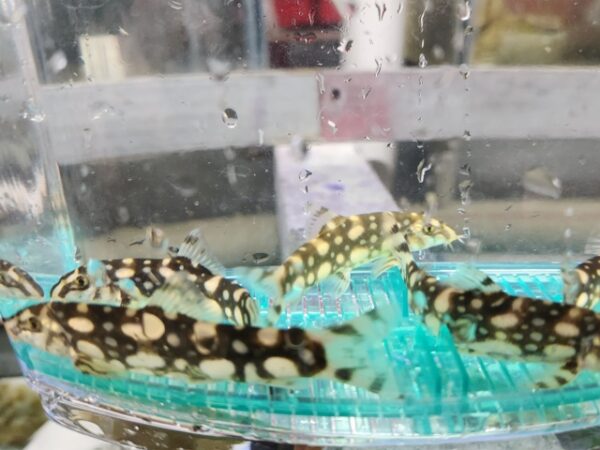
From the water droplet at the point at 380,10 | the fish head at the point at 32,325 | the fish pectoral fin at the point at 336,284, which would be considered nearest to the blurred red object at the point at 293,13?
the water droplet at the point at 380,10

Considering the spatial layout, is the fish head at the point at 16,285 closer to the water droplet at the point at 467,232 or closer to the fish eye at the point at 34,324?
the fish eye at the point at 34,324

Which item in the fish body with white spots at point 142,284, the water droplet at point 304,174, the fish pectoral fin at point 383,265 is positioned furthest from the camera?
the fish pectoral fin at point 383,265

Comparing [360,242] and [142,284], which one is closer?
[142,284]

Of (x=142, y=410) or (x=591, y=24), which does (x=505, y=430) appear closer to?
(x=142, y=410)

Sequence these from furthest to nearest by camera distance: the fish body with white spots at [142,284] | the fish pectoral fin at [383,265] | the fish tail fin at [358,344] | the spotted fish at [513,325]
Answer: the fish pectoral fin at [383,265] → the fish body with white spots at [142,284] → the spotted fish at [513,325] → the fish tail fin at [358,344]

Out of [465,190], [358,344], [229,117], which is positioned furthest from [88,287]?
[465,190]

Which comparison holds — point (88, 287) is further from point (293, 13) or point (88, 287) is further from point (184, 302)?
point (293, 13)
